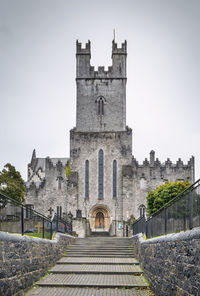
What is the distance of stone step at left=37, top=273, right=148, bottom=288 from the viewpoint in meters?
9.91

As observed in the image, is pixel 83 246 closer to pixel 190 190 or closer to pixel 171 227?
pixel 171 227

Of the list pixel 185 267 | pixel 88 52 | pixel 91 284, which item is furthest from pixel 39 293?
pixel 88 52

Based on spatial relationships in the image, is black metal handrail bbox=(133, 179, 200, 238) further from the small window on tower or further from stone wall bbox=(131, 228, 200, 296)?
the small window on tower

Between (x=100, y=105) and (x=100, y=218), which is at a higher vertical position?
(x=100, y=105)

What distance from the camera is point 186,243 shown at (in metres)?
6.18

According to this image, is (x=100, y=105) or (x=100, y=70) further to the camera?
(x=100, y=70)

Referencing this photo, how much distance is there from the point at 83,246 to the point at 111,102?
2274cm

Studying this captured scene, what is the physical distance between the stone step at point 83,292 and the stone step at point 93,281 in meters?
0.21

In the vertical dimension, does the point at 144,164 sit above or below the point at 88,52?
below

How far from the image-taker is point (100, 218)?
3662 centimetres

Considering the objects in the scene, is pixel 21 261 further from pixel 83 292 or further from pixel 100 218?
pixel 100 218

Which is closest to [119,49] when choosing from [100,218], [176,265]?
[100,218]

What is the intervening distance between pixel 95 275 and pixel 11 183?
892 inches

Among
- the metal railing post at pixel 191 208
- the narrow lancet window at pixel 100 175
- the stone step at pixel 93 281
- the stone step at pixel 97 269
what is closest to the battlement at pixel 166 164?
the narrow lancet window at pixel 100 175
